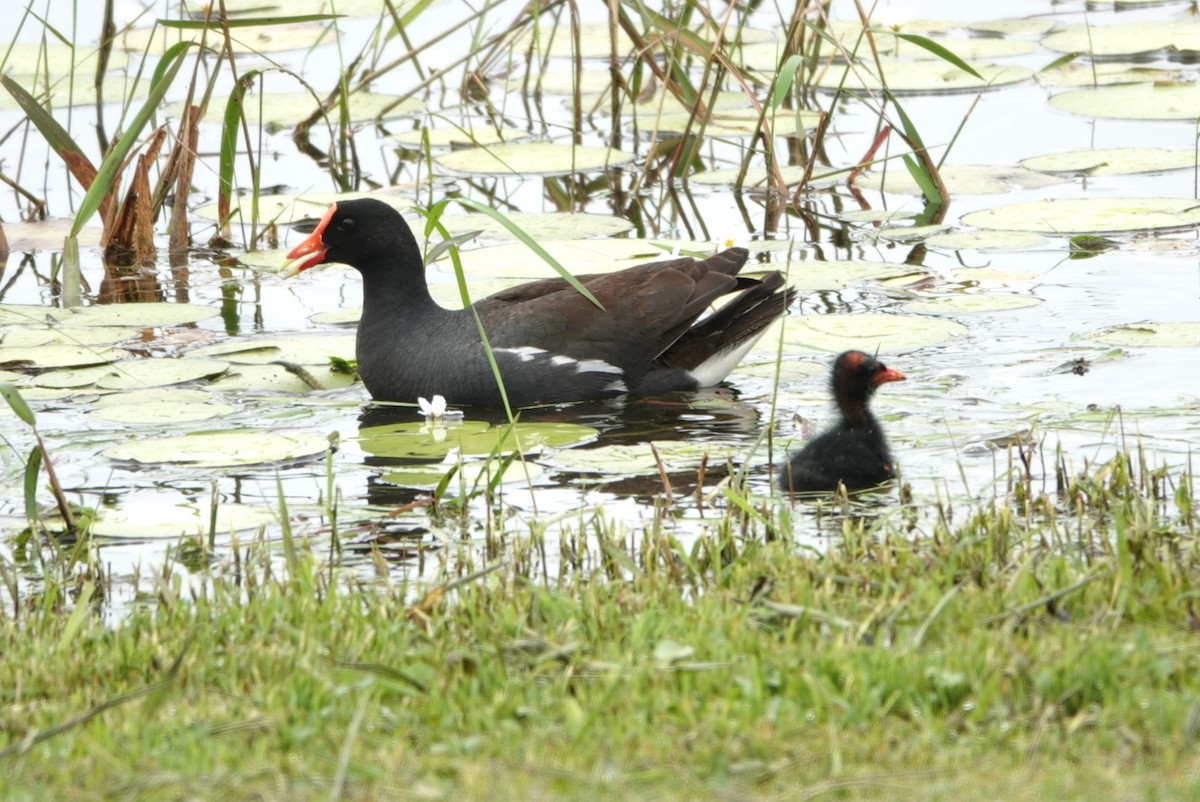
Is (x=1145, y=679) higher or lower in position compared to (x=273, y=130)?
lower

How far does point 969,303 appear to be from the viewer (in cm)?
720

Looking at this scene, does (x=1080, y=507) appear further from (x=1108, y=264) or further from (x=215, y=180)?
(x=215, y=180)

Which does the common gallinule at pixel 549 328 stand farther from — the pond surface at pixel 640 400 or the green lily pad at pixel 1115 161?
the green lily pad at pixel 1115 161

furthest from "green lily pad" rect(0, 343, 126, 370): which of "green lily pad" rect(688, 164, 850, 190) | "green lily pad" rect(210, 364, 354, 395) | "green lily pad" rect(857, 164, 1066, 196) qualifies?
"green lily pad" rect(857, 164, 1066, 196)

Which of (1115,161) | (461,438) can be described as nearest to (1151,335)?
(461,438)

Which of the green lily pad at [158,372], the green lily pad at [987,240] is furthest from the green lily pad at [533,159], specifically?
the green lily pad at [158,372]

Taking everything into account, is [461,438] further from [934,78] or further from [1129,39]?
[1129,39]

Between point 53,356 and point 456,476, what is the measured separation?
2.09m

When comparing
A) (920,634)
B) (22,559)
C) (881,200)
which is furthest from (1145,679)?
(881,200)

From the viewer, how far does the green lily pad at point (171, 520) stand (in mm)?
4836

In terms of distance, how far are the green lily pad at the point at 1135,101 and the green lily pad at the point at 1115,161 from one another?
73 cm

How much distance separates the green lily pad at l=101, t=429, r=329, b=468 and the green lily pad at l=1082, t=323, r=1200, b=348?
9.95 feet

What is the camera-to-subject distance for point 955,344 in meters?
6.81

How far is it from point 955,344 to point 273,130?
19.3 ft
